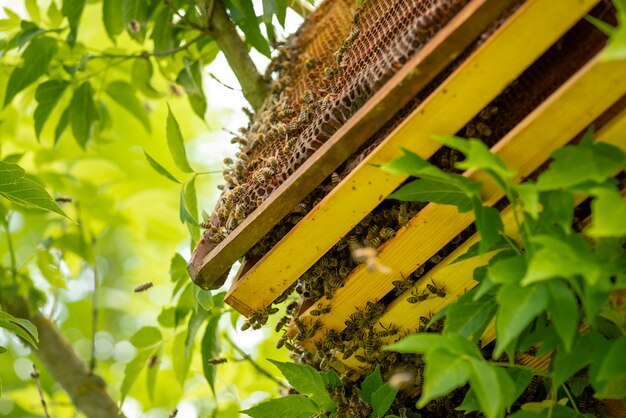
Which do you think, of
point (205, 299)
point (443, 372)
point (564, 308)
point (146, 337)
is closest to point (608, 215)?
point (564, 308)

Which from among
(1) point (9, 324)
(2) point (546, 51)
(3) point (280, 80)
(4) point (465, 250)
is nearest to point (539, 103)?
(2) point (546, 51)

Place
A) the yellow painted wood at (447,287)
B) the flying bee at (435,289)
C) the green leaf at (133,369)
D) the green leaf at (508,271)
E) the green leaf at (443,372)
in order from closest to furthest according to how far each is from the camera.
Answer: the green leaf at (443,372)
the green leaf at (508,271)
the yellow painted wood at (447,287)
the flying bee at (435,289)
the green leaf at (133,369)

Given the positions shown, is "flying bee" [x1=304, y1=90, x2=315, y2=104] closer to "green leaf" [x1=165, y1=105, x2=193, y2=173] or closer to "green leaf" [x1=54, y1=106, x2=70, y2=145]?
"green leaf" [x1=165, y1=105, x2=193, y2=173]

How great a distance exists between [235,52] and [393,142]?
2.13m

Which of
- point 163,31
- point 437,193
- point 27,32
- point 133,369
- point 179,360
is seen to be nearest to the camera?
point 437,193

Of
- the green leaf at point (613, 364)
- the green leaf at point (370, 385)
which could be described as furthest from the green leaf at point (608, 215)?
the green leaf at point (370, 385)

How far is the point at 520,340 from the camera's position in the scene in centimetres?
257

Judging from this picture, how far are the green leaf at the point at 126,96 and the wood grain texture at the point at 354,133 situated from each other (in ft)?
7.36

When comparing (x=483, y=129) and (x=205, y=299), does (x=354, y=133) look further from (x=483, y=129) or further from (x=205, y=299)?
(x=205, y=299)

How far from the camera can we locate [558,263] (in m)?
1.98

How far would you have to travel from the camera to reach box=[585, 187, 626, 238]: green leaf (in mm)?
1923

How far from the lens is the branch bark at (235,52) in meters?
4.48

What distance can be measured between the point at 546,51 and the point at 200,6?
233 centimetres

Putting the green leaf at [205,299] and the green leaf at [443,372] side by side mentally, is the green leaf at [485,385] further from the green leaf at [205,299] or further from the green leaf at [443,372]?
the green leaf at [205,299]
